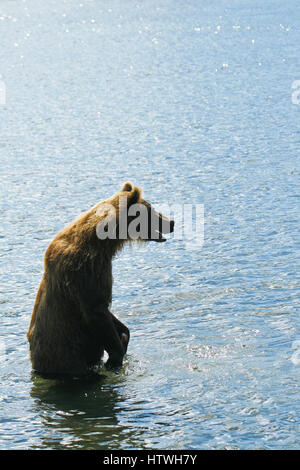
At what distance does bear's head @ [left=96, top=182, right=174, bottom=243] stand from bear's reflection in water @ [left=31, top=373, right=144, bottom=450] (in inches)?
45.7

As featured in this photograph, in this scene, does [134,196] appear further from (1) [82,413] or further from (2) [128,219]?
(1) [82,413]

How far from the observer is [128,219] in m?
7.06

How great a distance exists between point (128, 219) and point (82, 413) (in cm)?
154

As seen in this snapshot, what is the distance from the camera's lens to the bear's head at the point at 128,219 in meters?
6.84

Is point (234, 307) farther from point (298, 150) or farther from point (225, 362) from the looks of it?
point (298, 150)

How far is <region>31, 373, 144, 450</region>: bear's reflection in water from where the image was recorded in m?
6.10

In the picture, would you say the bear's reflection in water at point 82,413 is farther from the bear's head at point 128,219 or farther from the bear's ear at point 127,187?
the bear's ear at point 127,187

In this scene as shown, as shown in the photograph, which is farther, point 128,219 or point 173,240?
point 173,240

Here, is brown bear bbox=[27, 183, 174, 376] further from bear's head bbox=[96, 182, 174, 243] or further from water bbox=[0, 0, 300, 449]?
water bbox=[0, 0, 300, 449]

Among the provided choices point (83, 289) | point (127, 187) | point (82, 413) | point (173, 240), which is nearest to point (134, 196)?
point (127, 187)

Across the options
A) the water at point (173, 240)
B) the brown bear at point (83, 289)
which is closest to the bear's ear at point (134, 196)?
the brown bear at point (83, 289)

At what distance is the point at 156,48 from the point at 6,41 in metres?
7.43

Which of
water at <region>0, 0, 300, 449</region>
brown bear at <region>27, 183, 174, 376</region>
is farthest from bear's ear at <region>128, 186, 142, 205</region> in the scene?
water at <region>0, 0, 300, 449</region>

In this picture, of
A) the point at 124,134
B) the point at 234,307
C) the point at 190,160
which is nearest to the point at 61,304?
the point at 234,307
